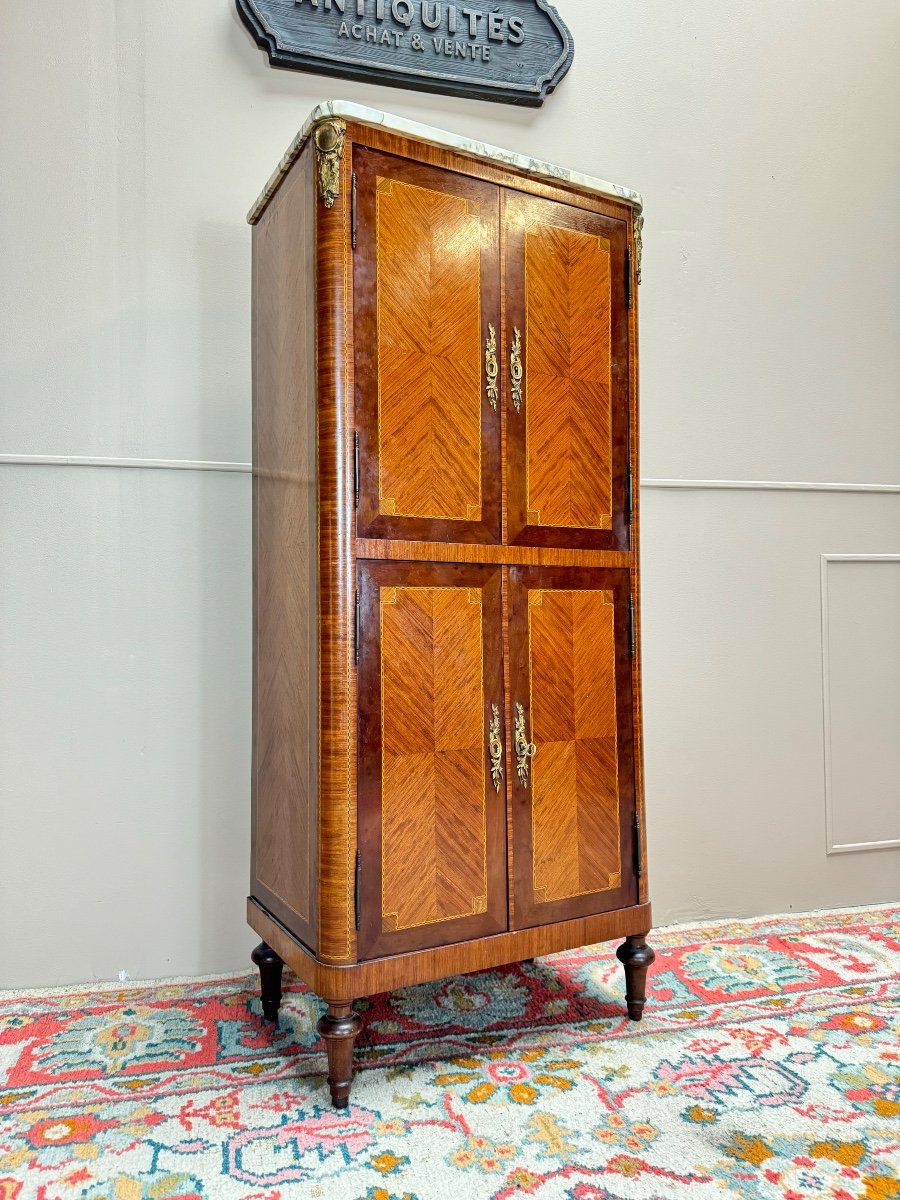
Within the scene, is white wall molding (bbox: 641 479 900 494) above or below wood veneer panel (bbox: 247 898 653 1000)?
above

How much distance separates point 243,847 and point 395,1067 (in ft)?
2.45

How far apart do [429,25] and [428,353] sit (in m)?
1.27

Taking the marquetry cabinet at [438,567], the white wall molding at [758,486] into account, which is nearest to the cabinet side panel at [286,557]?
the marquetry cabinet at [438,567]

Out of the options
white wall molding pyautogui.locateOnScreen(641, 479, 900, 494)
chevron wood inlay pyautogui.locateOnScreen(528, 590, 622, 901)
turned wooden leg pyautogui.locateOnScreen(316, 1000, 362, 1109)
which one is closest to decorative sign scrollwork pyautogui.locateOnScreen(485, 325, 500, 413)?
chevron wood inlay pyautogui.locateOnScreen(528, 590, 622, 901)

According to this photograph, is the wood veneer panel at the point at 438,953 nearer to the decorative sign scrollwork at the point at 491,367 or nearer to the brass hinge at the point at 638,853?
the brass hinge at the point at 638,853

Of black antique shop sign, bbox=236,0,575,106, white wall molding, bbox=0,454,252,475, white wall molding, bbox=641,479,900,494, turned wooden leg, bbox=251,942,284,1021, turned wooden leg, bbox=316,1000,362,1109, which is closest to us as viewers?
turned wooden leg, bbox=316,1000,362,1109

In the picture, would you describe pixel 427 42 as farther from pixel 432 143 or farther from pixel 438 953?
pixel 438 953

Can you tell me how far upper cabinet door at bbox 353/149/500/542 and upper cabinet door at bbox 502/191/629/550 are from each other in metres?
0.05

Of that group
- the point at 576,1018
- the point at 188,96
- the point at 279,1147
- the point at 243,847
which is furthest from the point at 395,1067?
the point at 188,96

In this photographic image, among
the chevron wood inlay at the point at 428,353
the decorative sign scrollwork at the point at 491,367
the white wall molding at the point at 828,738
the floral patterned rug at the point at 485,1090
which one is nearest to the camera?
the floral patterned rug at the point at 485,1090

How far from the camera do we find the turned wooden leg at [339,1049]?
1639mm

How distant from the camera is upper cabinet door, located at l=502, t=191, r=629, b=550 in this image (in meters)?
1.90

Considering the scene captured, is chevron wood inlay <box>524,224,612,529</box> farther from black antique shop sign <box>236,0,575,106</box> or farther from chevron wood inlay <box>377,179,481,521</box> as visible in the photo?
black antique shop sign <box>236,0,575,106</box>

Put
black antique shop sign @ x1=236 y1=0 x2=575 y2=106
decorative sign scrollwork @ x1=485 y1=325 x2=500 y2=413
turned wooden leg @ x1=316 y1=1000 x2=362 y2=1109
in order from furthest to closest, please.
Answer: black antique shop sign @ x1=236 y1=0 x2=575 y2=106 → decorative sign scrollwork @ x1=485 y1=325 x2=500 y2=413 → turned wooden leg @ x1=316 y1=1000 x2=362 y2=1109
